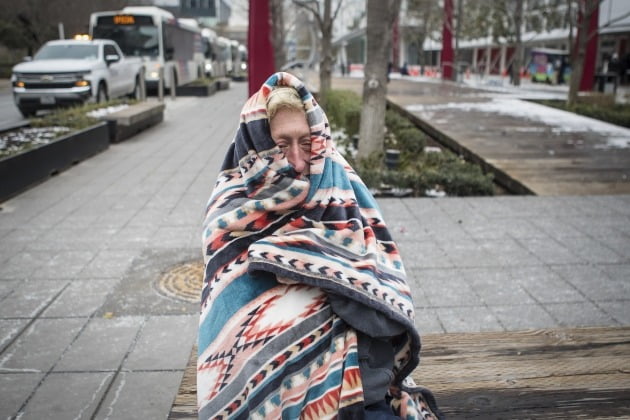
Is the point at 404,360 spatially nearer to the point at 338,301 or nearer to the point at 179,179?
the point at 338,301

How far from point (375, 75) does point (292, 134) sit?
7.89 m

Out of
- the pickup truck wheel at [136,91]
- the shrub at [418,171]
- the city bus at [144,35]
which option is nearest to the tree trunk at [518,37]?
the city bus at [144,35]

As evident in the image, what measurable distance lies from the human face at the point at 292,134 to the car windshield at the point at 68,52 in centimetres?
1732

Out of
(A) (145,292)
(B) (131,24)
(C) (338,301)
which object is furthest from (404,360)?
(B) (131,24)

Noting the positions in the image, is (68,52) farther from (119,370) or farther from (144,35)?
(119,370)

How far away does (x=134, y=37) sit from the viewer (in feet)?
78.7

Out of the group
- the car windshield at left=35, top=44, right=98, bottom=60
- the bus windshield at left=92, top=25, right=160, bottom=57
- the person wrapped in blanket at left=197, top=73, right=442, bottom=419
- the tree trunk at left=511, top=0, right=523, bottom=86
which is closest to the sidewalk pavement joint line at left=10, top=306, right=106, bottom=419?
the person wrapped in blanket at left=197, top=73, right=442, bottom=419

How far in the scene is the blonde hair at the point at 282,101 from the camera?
1779 millimetres

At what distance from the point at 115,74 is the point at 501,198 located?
1460cm

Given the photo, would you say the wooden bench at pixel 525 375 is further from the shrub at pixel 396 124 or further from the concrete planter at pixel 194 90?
the concrete planter at pixel 194 90

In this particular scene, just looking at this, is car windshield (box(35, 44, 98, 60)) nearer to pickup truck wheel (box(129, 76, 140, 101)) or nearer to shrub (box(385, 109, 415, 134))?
pickup truck wheel (box(129, 76, 140, 101))

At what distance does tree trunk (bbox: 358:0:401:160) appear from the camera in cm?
912

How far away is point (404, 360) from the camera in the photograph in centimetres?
194

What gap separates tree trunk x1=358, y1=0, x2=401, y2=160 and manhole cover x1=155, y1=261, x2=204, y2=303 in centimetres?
479
